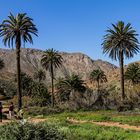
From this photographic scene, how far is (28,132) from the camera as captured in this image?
15953 mm

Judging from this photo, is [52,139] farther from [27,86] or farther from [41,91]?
[27,86]

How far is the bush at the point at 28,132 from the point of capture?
15.7 metres

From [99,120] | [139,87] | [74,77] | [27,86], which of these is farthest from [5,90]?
[99,120]

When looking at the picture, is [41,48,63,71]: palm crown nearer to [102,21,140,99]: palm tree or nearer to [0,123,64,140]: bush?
[102,21,140,99]: palm tree

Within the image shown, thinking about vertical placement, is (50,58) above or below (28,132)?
above

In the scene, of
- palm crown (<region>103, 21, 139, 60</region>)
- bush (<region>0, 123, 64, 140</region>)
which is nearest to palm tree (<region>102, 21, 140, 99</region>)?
palm crown (<region>103, 21, 139, 60</region>)

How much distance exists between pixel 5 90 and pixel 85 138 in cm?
12131

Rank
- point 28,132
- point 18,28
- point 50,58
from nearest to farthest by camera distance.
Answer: point 28,132, point 18,28, point 50,58

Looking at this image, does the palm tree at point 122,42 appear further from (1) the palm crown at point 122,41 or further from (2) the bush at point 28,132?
(2) the bush at point 28,132

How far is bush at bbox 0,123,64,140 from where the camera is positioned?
1569 centimetres

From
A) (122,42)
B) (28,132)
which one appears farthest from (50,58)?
(28,132)

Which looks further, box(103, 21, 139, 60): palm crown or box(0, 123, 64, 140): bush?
box(103, 21, 139, 60): palm crown

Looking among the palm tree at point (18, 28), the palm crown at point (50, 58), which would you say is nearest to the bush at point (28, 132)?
the palm tree at point (18, 28)

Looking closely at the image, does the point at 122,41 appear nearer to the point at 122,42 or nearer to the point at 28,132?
the point at 122,42
